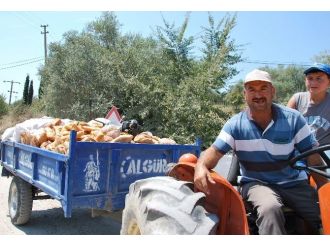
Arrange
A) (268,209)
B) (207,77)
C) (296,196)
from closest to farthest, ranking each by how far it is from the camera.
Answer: (268,209) → (296,196) → (207,77)

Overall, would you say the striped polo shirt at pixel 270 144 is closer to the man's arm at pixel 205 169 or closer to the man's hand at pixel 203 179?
the man's arm at pixel 205 169

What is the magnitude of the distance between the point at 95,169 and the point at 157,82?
32.4 feet

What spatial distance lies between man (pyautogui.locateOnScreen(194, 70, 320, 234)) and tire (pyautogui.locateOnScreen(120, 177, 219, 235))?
17 centimetres

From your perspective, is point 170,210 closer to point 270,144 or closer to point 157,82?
point 270,144

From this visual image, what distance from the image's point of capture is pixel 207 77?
13.8 meters

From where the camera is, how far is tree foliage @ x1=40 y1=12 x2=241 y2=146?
13.8 metres

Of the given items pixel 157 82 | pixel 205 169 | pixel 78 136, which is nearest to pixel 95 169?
pixel 78 136

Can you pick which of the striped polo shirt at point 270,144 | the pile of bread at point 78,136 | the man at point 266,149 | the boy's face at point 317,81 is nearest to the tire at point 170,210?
the man at point 266,149

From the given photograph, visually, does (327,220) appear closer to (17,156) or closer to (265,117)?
(265,117)

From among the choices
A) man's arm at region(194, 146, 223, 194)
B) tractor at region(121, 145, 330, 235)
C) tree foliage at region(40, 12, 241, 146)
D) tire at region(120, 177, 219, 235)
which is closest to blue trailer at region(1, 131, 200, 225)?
tractor at region(121, 145, 330, 235)

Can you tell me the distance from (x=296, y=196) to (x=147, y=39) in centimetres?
1645

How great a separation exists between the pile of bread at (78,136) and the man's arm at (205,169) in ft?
9.20

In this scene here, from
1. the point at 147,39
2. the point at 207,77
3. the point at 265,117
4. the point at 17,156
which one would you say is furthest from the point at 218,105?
the point at 265,117

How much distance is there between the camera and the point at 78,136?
18.7 ft
